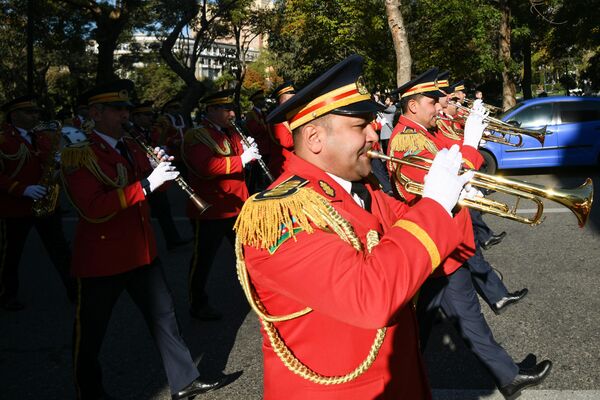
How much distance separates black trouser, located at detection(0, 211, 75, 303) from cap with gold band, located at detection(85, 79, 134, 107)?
8.11 feet

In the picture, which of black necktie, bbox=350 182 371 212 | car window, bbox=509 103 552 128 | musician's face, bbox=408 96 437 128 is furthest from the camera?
car window, bbox=509 103 552 128

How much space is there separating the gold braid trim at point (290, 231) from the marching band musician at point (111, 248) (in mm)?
1902

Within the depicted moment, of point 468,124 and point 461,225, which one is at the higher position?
point 468,124

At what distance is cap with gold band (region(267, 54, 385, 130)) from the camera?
1901mm

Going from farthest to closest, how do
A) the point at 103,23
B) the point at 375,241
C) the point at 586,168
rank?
1. the point at 103,23
2. the point at 586,168
3. the point at 375,241

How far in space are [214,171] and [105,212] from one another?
1.78 m

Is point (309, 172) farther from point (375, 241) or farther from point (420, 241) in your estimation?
point (420, 241)

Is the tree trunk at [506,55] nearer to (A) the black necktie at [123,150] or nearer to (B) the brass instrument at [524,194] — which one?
(A) the black necktie at [123,150]

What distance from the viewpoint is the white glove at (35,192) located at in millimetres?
Answer: 5477

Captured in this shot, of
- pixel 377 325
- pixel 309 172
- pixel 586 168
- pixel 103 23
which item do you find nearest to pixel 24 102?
pixel 309 172

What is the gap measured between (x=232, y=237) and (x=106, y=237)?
1.86 metres

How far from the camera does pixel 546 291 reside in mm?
5246

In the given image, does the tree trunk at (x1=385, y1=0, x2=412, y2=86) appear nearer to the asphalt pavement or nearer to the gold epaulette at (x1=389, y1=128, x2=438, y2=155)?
the asphalt pavement

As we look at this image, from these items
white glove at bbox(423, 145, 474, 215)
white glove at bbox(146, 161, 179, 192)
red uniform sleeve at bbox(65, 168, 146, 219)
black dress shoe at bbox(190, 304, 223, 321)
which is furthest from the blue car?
white glove at bbox(423, 145, 474, 215)
